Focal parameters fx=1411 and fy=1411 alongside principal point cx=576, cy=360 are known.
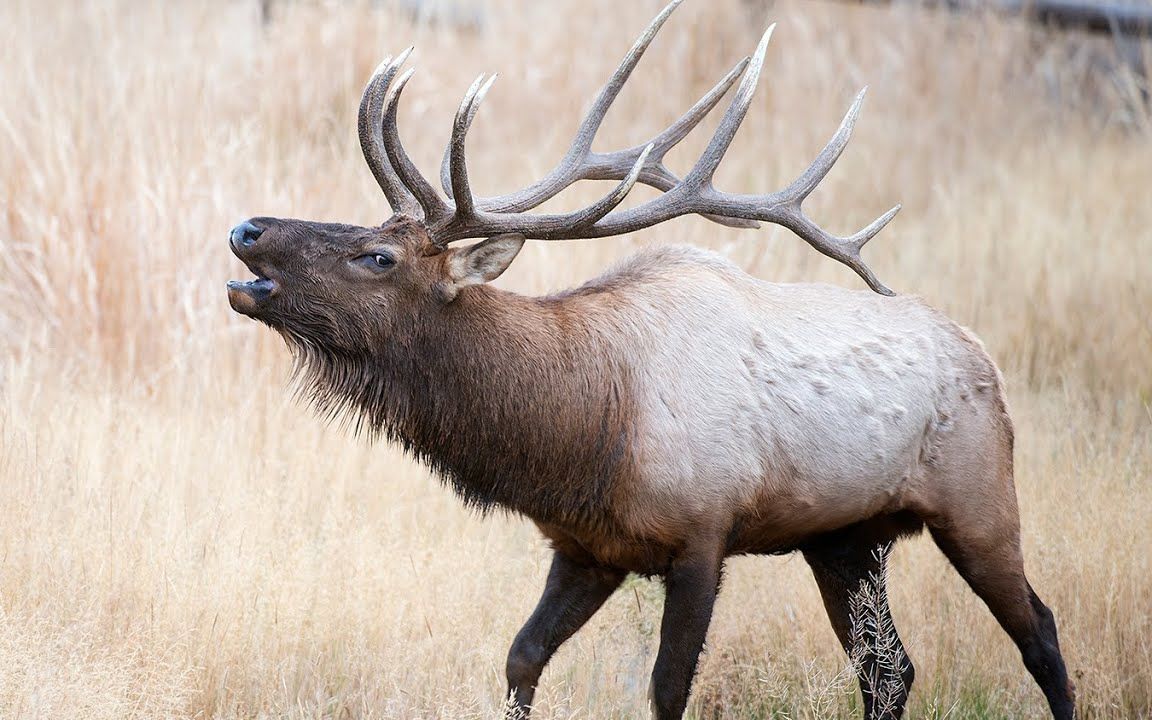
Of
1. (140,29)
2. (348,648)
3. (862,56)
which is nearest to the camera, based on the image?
(348,648)

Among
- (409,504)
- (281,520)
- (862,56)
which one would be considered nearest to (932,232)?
(862,56)

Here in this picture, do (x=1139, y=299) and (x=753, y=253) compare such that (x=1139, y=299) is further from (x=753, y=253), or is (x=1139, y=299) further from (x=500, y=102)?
(x=500, y=102)

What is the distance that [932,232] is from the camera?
9305 mm

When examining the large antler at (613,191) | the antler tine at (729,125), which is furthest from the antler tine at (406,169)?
the antler tine at (729,125)

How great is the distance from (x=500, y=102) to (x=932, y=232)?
343cm

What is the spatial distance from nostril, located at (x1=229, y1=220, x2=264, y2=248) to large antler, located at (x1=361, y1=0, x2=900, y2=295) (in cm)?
40

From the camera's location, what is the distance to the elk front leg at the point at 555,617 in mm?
4262

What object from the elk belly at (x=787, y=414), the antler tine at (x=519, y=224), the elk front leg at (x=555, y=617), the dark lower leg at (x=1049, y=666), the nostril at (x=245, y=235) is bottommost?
the dark lower leg at (x=1049, y=666)

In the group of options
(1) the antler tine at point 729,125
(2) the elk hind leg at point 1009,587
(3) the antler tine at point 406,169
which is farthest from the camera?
(2) the elk hind leg at point 1009,587

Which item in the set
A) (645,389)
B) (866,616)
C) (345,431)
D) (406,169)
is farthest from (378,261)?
(866,616)

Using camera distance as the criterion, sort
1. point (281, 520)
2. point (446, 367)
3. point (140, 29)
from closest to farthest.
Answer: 1. point (446, 367)
2. point (281, 520)
3. point (140, 29)

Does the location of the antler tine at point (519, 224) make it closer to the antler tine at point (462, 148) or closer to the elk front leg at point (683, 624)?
the antler tine at point (462, 148)

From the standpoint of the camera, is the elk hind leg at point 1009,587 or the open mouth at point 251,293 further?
the elk hind leg at point 1009,587

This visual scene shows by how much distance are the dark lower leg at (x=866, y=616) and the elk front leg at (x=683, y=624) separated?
2.28 feet
